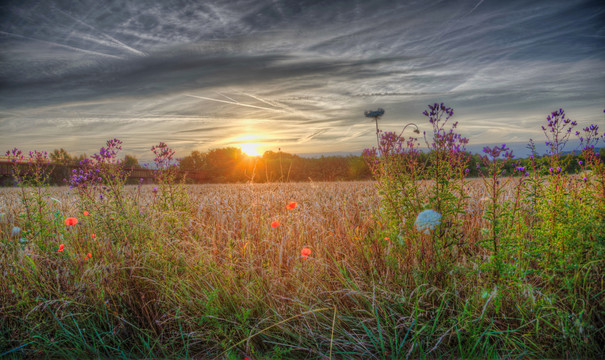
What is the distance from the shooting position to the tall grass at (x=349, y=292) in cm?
249

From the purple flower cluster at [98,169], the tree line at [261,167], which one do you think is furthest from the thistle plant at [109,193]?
the tree line at [261,167]

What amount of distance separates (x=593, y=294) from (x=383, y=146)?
2.15 m

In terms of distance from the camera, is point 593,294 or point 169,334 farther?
point 169,334

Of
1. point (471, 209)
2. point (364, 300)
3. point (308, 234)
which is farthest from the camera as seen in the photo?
point (471, 209)

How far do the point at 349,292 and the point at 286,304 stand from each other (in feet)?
1.86

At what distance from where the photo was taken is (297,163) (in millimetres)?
26859

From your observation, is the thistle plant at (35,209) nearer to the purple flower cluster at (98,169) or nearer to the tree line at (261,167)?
the purple flower cluster at (98,169)

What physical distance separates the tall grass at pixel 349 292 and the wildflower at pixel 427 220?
0.05 meters

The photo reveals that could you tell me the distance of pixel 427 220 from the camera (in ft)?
9.92

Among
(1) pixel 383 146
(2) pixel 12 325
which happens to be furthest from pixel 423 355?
(2) pixel 12 325

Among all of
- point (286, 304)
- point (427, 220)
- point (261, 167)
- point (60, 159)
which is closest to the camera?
point (286, 304)

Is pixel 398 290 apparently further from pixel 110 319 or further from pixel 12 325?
pixel 12 325

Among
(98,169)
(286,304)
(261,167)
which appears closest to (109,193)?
(98,169)

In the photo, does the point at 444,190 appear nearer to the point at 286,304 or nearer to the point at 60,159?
the point at 286,304
